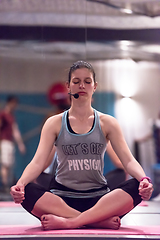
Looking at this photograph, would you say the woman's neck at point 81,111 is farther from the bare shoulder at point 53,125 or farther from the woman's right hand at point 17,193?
the woman's right hand at point 17,193

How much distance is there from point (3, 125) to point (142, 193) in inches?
94.1

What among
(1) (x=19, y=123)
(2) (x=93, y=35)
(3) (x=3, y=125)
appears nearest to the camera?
(2) (x=93, y=35)

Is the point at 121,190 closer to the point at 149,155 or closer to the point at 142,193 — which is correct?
the point at 142,193

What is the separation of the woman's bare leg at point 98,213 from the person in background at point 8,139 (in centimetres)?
215

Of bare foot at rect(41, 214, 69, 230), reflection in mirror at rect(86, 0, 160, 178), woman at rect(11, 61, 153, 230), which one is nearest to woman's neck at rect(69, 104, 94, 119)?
woman at rect(11, 61, 153, 230)

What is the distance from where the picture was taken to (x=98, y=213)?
1446mm

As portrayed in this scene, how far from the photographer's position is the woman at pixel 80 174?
1.45 metres

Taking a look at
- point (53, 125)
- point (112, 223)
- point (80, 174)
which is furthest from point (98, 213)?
point (53, 125)

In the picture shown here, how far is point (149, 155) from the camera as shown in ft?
10.6

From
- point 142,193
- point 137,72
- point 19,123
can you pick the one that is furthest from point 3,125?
point 142,193

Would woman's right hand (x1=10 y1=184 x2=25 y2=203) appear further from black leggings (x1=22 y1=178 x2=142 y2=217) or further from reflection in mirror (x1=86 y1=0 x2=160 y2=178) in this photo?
reflection in mirror (x1=86 y1=0 x2=160 y2=178)

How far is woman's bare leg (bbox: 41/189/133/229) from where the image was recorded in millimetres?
1446

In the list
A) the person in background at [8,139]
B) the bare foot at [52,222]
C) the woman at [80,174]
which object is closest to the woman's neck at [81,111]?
the woman at [80,174]

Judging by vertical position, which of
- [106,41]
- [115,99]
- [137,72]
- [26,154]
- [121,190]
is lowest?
[26,154]
